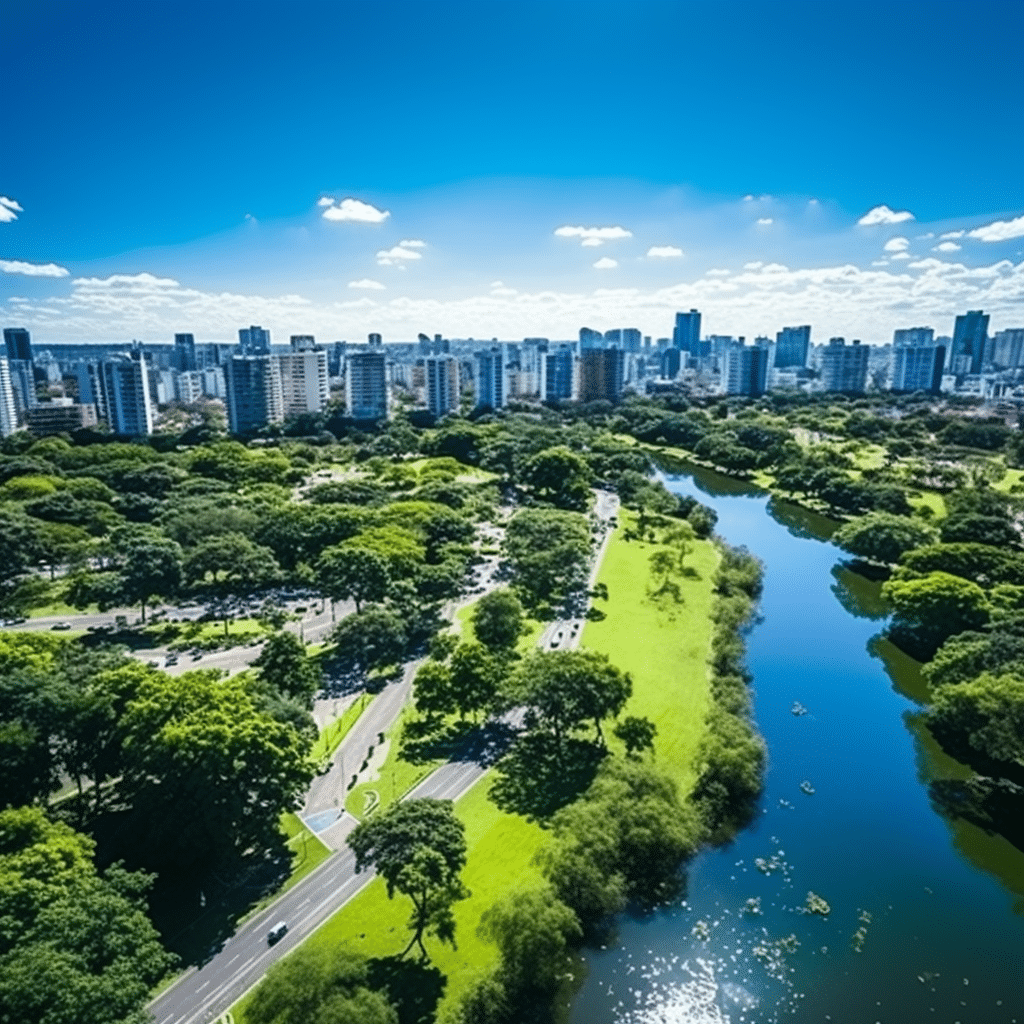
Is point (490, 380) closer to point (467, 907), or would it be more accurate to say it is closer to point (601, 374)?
point (601, 374)

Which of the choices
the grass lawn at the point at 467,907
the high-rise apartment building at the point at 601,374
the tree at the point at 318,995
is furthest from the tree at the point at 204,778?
the high-rise apartment building at the point at 601,374

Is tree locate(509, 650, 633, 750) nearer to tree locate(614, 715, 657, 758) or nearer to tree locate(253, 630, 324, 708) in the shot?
tree locate(614, 715, 657, 758)

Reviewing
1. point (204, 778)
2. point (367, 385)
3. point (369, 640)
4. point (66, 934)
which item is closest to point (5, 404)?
point (367, 385)

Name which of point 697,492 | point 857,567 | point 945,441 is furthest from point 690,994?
point 945,441

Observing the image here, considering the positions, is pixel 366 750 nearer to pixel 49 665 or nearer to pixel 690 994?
pixel 49 665

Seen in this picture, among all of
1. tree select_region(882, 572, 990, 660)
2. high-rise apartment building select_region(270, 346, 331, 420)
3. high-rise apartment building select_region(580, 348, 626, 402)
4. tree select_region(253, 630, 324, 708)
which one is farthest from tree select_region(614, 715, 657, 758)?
high-rise apartment building select_region(580, 348, 626, 402)
